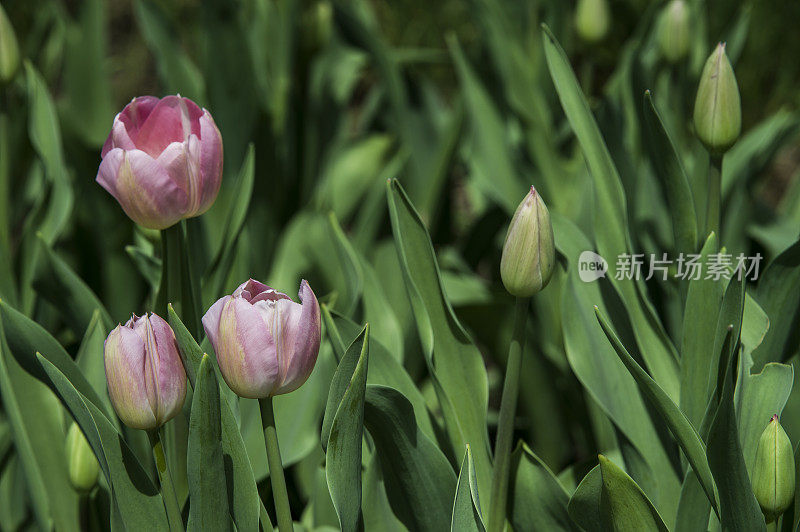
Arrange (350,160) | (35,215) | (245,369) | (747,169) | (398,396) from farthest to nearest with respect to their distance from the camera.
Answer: (350,160), (747,169), (35,215), (398,396), (245,369)

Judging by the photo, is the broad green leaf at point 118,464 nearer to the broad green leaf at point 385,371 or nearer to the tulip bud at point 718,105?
the broad green leaf at point 385,371

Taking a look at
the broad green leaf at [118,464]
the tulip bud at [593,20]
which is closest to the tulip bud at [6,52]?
the broad green leaf at [118,464]

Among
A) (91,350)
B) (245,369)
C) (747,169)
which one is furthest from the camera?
(747,169)

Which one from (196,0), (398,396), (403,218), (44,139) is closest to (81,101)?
(44,139)

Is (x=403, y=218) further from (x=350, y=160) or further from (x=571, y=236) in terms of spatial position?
(x=350, y=160)

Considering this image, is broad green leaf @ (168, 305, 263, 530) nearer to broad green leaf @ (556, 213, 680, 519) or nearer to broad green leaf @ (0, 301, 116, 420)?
broad green leaf @ (0, 301, 116, 420)

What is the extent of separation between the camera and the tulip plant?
0.62m

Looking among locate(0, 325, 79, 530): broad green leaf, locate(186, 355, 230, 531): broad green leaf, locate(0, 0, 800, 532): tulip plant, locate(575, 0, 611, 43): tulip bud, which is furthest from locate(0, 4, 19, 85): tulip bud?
locate(575, 0, 611, 43): tulip bud

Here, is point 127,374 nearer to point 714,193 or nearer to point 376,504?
point 376,504

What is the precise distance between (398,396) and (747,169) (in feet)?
2.48

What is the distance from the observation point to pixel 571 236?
36.3 inches

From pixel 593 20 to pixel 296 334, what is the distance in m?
0.90

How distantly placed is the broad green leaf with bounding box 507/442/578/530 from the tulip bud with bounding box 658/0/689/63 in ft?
2.05

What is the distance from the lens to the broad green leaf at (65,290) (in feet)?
2.92
